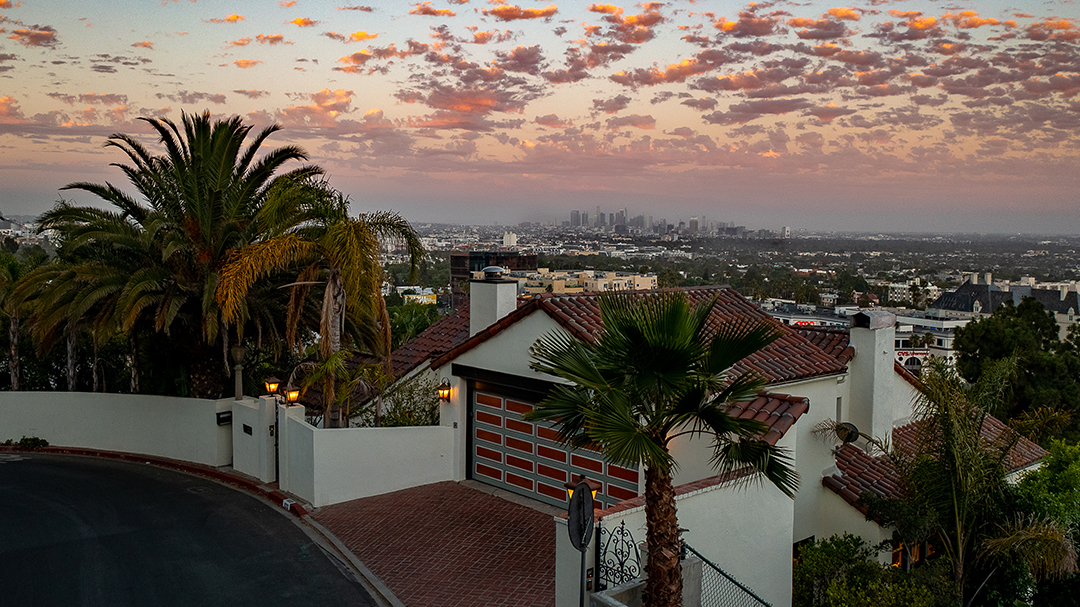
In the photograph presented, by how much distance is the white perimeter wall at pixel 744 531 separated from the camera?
9055 millimetres

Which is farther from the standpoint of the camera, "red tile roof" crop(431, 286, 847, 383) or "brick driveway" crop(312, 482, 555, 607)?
"red tile roof" crop(431, 286, 847, 383)

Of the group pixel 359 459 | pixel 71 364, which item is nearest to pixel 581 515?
pixel 359 459

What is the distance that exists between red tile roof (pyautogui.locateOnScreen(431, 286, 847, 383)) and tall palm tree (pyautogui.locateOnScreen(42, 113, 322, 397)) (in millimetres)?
5823

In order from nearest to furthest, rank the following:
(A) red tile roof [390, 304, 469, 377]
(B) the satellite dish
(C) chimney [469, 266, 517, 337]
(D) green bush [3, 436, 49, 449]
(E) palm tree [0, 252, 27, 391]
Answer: (B) the satellite dish → (C) chimney [469, 266, 517, 337] → (A) red tile roof [390, 304, 469, 377] → (D) green bush [3, 436, 49, 449] → (E) palm tree [0, 252, 27, 391]

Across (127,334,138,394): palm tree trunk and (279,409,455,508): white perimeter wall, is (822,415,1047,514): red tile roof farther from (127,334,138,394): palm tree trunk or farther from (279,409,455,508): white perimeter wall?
(127,334,138,394): palm tree trunk

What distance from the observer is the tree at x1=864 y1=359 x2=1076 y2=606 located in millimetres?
9742

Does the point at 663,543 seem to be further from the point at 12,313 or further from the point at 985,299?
the point at 985,299

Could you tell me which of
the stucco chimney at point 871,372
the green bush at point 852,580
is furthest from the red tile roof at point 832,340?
the green bush at point 852,580

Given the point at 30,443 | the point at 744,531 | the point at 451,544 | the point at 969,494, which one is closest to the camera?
the point at 744,531

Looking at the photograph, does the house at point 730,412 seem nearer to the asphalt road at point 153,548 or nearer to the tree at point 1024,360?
the asphalt road at point 153,548

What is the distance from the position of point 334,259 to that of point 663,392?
26.9ft

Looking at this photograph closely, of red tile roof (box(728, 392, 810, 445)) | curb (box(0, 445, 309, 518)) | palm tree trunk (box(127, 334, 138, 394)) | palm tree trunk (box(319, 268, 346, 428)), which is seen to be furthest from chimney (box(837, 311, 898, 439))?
palm tree trunk (box(127, 334, 138, 394))

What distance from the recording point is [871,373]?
46.9 ft

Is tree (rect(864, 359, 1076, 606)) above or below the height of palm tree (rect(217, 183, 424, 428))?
below
